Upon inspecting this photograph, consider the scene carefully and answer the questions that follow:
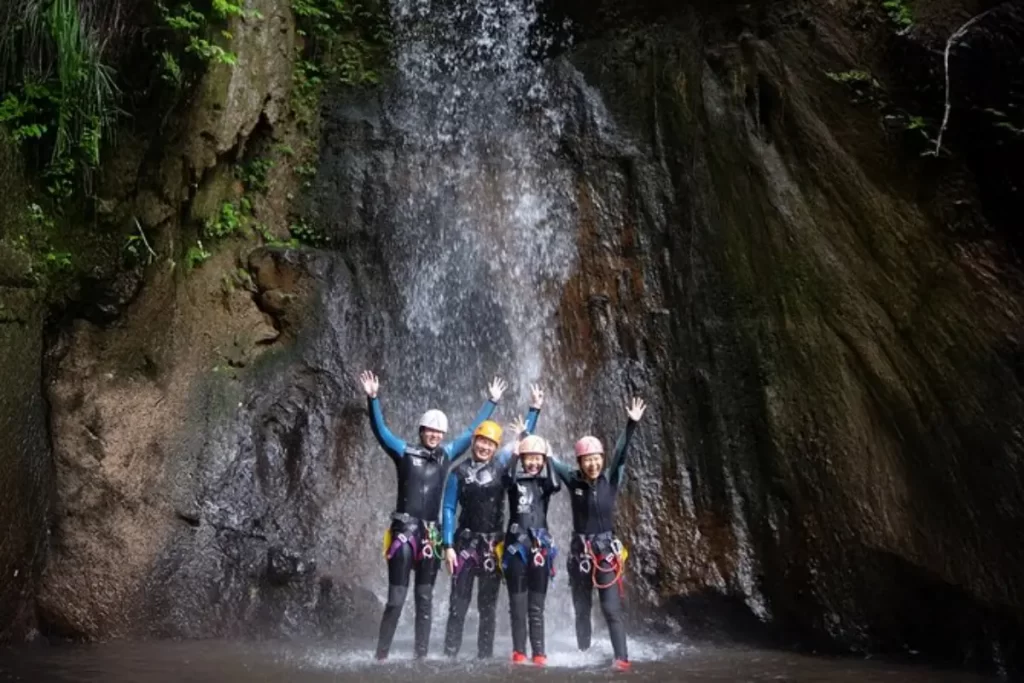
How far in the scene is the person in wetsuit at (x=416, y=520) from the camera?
637 centimetres

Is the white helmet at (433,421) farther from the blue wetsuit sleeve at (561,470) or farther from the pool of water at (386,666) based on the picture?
the pool of water at (386,666)

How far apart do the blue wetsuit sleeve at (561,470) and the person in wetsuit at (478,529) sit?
360 millimetres

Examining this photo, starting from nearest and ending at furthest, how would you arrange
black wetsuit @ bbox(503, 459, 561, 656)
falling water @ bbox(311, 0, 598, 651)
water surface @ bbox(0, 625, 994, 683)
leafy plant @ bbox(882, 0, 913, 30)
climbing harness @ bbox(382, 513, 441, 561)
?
water surface @ bbox(0, 625, 994, 683) → black wetsuit @ bbox(503, 459, 561, 656) → climbing harness @ bbox(382, 513, 441, 561) → leafy plant @ bbox(882, 0, 913, 30) → falling water @ bbox(311, 0, 598, 651)

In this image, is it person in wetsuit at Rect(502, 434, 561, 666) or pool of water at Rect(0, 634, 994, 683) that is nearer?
pool of water at Rect(0, 634, 994, 683)

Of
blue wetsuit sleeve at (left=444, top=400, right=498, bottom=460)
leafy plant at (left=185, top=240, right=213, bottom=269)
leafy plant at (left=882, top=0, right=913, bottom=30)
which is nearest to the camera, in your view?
blue wetsuit sleeve at (left=444, top=400, right=498, bottom=460)

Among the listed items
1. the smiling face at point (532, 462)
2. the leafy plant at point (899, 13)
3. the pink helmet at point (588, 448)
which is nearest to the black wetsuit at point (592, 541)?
the pink helmet at point (588, 448)

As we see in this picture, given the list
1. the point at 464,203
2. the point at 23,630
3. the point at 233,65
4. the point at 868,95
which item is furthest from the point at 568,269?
the point at 23,630

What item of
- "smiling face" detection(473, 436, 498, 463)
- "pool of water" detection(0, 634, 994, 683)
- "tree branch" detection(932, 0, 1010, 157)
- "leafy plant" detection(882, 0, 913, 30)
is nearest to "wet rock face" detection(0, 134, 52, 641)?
"pool of water" detection(0, 634, 994, 683)

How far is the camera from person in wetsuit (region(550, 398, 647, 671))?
6.48 meters

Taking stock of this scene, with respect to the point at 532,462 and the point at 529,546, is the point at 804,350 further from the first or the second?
the point at 529,546

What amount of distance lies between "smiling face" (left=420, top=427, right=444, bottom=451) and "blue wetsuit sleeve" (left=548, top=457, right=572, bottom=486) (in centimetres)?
89

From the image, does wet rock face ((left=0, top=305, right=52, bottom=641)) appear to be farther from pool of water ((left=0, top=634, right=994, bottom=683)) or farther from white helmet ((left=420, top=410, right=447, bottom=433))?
white helmet ((left=420, top=410, right=447, bottom=433))

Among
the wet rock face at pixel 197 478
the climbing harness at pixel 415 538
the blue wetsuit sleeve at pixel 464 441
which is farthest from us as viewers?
the wet rock face at pixel 197 478

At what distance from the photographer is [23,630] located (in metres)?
7.05
